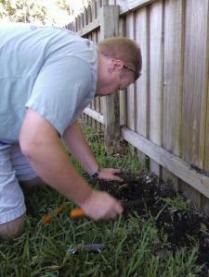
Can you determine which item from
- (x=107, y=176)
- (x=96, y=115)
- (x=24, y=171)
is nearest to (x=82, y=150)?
(x=107, y=176)

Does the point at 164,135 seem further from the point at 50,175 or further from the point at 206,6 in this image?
the point at 50,175

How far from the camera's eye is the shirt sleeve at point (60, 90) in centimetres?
168

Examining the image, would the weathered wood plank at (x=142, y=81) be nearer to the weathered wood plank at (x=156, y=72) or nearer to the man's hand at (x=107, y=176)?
the weathered wood plank at (x=156, y=72)

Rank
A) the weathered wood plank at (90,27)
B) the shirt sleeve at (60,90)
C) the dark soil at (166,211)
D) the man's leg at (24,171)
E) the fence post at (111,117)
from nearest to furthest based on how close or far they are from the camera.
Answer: the shirt sleeve at (60,90) → the dark soil at (166,211) → the man's leg at (24,171) → the fence post at (111,117) → the weathered wood plank at (90,27)

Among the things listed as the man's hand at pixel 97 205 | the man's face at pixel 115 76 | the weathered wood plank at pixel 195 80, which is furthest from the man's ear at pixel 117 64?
the man's hand at pixel 97 205

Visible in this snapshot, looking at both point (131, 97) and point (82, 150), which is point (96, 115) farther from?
point (82, 150)

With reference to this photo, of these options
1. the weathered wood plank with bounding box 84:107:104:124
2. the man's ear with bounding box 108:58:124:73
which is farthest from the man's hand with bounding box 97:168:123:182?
the weathered wood plank with bounding box 84:107:104:124

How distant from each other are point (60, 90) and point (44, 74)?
119 millimetres

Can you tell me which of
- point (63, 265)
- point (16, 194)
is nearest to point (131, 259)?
point (63, 265)

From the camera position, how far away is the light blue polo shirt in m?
1.70

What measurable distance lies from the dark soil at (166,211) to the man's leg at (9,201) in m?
0.58

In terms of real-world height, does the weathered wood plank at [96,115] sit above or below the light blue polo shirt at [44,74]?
below

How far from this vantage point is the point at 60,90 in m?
1.70

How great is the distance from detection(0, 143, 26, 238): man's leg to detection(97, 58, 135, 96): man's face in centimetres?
73
